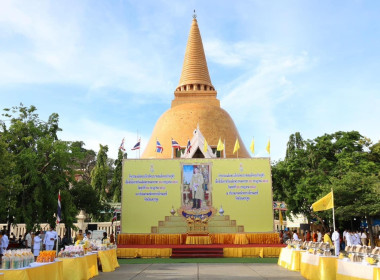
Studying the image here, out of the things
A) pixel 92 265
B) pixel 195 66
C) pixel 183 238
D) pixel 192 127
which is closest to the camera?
pixel 92 265

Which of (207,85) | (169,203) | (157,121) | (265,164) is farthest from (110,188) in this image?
(265,164)

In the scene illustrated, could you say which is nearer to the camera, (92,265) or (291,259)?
(92,265)

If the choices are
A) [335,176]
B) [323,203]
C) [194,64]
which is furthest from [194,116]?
[323,203]

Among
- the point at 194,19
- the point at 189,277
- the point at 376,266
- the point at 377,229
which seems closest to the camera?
the point at 376,266

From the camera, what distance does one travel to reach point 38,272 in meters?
5.88

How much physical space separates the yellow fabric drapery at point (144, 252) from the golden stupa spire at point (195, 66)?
1732 cm

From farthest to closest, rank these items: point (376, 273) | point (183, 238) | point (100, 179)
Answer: point (100, 179), point (183, 238), point (376, 273)

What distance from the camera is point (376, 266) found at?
5.95m

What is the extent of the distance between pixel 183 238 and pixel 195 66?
17.7 meters

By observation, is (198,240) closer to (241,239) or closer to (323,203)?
(241,239)

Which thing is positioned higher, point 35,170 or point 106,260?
point 35,170

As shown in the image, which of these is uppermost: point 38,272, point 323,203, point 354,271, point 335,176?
point 335,176

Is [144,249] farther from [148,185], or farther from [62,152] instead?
[62,152]

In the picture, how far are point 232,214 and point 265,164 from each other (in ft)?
10.1
